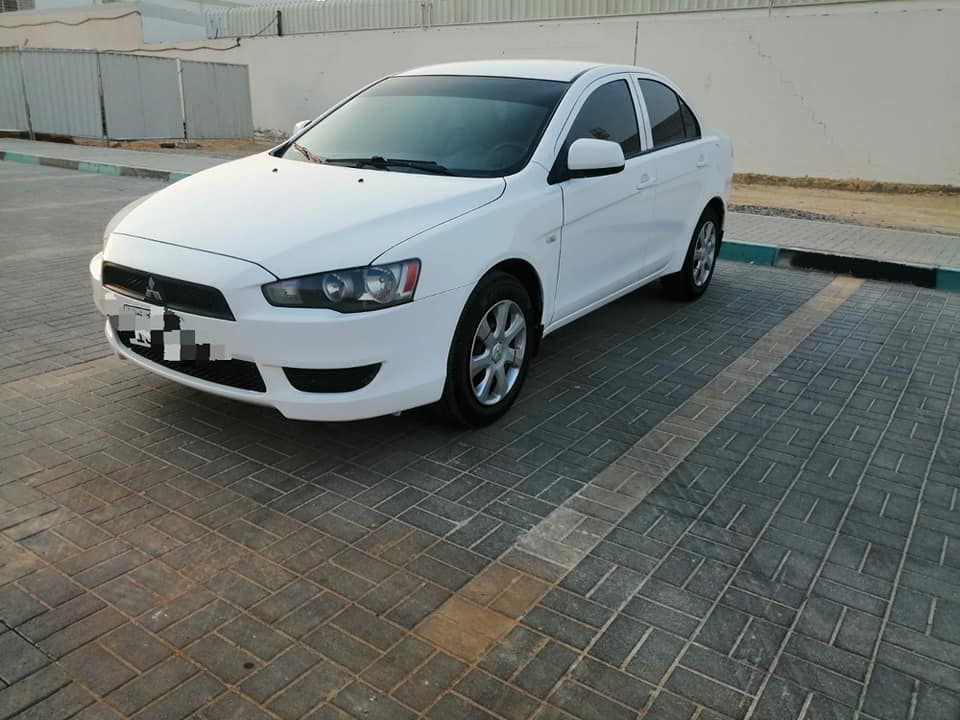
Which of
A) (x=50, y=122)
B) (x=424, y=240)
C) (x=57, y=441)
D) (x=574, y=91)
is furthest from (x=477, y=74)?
(x=50, y=122)

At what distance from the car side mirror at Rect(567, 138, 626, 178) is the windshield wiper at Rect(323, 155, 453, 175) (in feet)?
2.23

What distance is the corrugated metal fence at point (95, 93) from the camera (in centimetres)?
1922

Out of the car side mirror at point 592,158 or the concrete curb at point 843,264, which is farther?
the concrete curb at point 843,264

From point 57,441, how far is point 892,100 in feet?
46.4

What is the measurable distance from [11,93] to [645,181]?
65.7 feet

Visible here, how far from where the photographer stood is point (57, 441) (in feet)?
12.5

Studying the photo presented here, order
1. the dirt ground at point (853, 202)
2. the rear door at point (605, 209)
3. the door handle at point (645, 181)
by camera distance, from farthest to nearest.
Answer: the dirt ground at point (853, 202) < the door handle at point (645, 181) < the rear door at point (605, 209)

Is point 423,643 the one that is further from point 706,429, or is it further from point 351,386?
point 706,429

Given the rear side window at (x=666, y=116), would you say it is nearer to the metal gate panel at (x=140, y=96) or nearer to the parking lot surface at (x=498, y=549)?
the parking lot surface at (x=498, y=549)

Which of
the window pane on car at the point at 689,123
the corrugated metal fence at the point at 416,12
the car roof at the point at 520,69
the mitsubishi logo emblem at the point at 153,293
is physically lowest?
the mitsubishi logo emblem at the point at 153,293

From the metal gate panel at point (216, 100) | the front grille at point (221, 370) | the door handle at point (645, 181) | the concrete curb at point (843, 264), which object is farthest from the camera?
the metal gate panel at point (216, 100)

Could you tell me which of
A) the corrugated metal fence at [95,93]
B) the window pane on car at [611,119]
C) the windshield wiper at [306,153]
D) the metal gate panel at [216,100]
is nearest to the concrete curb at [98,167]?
the corrugated metal fence at [95,93]

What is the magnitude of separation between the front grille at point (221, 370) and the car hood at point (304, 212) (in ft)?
1.50

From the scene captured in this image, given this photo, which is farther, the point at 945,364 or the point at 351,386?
the point at 945,364
